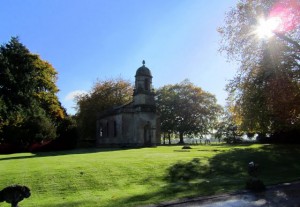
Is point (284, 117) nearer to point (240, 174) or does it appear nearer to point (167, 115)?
point (240, 174)

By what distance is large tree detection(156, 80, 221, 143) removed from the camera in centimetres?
7156

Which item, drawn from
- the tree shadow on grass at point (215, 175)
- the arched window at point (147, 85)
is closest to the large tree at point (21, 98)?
the arched window at point (147, 85)

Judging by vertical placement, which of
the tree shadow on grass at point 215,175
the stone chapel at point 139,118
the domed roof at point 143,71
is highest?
the domed roof at point 143,71

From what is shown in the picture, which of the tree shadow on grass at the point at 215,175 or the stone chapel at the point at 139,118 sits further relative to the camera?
the stone chapel at the point at 139,118

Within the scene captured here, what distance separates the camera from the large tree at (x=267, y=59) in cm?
2303

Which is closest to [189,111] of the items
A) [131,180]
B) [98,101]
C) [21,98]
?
[98,101]

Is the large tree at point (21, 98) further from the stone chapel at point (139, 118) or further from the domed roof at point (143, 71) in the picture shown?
the domed roof at point (143, 71)

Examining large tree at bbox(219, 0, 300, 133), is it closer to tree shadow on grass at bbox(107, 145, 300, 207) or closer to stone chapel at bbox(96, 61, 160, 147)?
tree shadow on grass at bbox(107, 145, 300, 207)

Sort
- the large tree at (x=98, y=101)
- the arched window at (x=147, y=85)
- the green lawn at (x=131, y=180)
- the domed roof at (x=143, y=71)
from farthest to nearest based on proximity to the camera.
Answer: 1. the large tree at (x=98, y=101)
2. the arched window at (x=147, y=85)
3. the domed roof at (x=143, y=71)
4. the green lawn at (x=131, y=180)

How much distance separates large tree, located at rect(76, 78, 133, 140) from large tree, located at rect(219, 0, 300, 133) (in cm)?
3847

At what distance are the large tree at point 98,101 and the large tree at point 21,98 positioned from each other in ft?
48.4

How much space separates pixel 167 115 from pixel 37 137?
1362 inches

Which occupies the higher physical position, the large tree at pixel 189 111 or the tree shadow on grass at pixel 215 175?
the large tree at pixel 189 111

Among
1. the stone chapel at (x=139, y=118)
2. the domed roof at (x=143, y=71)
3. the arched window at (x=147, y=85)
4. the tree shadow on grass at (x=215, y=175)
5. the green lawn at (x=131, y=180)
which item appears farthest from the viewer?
the arched window at (x=147, y=85)
